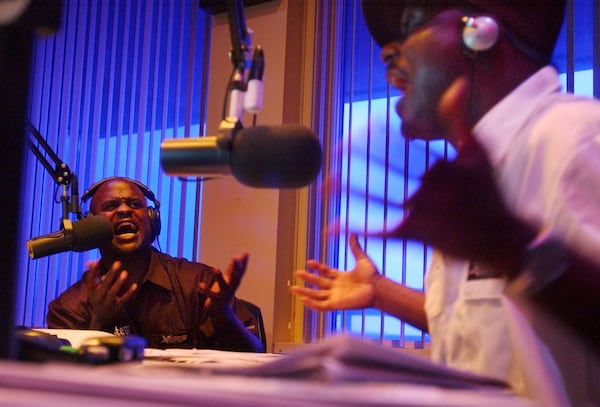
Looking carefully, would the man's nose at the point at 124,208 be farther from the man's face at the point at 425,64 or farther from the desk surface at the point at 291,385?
the desk surface at the point at 291,385

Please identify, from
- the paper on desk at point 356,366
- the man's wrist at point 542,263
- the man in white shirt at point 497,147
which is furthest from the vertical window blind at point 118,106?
the paper on desk at point 356,366

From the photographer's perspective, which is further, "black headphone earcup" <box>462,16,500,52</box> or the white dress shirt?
"black headphone earcup" <box>462,16,500,52</box>

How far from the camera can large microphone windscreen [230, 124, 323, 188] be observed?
0.78 metres

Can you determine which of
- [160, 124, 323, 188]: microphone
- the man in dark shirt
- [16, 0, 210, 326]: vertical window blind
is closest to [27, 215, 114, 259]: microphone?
the man in dark shirt

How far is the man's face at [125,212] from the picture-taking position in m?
2.55

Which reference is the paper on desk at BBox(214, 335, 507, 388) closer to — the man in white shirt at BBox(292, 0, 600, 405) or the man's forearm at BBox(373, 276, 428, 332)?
the man in white shirt at BBox(292, 0, 600, 405)

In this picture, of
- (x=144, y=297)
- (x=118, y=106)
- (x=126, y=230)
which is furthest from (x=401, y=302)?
(x=118, y=106)

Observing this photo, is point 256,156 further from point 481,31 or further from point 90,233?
point 90,233

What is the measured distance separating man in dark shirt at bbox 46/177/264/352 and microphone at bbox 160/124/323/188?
1.22 m

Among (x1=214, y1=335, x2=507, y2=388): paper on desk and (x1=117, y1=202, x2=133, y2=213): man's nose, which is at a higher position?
(x1=117, y1=202, x2=133, y2=213): man's nose

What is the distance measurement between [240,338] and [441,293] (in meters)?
Answer: 1.31

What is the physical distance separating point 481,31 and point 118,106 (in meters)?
2.91

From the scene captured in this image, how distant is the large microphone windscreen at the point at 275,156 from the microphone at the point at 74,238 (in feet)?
2.87

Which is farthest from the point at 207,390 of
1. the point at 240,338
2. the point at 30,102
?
the point at 240,338
